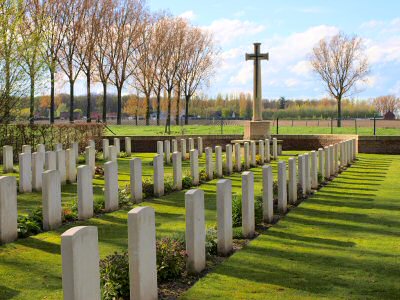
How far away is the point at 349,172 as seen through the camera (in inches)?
694

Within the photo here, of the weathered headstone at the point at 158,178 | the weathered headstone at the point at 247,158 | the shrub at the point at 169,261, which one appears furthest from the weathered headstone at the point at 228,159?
the shrub at the point at 169,261

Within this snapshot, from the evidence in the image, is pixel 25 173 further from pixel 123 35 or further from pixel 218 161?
pixel 123 35

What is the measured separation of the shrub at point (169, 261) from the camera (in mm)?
6051

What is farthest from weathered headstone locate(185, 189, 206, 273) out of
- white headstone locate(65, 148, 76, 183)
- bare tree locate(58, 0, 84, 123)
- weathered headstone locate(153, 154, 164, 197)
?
bare tree locate(58, 0, 84, 123)

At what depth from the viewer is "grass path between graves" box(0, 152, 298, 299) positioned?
595cm

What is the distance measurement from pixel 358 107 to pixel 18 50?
238 feet

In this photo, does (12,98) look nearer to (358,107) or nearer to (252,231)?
(252,231)

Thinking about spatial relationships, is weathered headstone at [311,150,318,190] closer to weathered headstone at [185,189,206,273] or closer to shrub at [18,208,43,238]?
shrub at [18,208,43,238]

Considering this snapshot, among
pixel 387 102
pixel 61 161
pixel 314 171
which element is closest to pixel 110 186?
pixel 61 161

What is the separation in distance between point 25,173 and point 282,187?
585cm

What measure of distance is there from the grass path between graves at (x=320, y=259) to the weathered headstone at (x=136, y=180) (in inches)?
119

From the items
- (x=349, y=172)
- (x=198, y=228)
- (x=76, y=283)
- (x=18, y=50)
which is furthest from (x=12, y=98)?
(x=76, y=283)

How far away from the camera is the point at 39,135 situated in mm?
21531

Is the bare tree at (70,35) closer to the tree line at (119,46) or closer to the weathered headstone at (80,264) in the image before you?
the tree line at (119,46)
